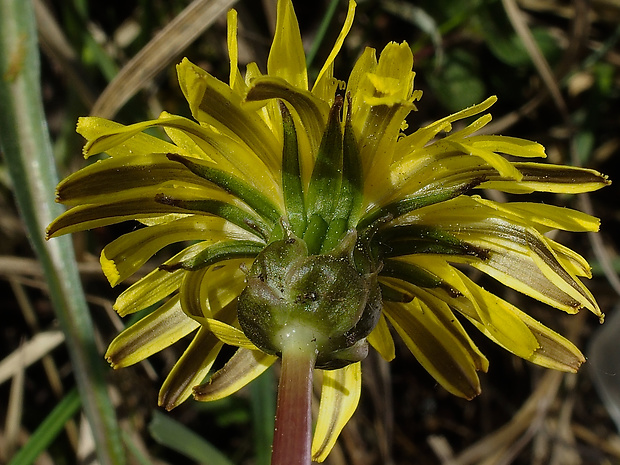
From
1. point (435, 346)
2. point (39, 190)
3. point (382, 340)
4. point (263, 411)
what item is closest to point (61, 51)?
point (39, 190)

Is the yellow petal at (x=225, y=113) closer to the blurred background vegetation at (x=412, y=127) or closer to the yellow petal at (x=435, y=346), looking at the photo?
the yellow petal at (x=435, y=346)

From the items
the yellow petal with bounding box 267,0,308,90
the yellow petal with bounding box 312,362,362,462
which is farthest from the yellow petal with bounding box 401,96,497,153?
the yellow petal with bounding box 312,362,362,462

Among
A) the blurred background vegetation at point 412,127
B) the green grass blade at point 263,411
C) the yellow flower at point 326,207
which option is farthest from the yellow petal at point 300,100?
the green grass blade at point 263,411

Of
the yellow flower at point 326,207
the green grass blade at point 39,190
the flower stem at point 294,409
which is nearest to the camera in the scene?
the flower stem at point 294,409

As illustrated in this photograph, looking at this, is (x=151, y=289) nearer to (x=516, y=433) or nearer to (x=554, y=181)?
(x=554, y=181)

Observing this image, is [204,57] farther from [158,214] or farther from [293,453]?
[293,453]
